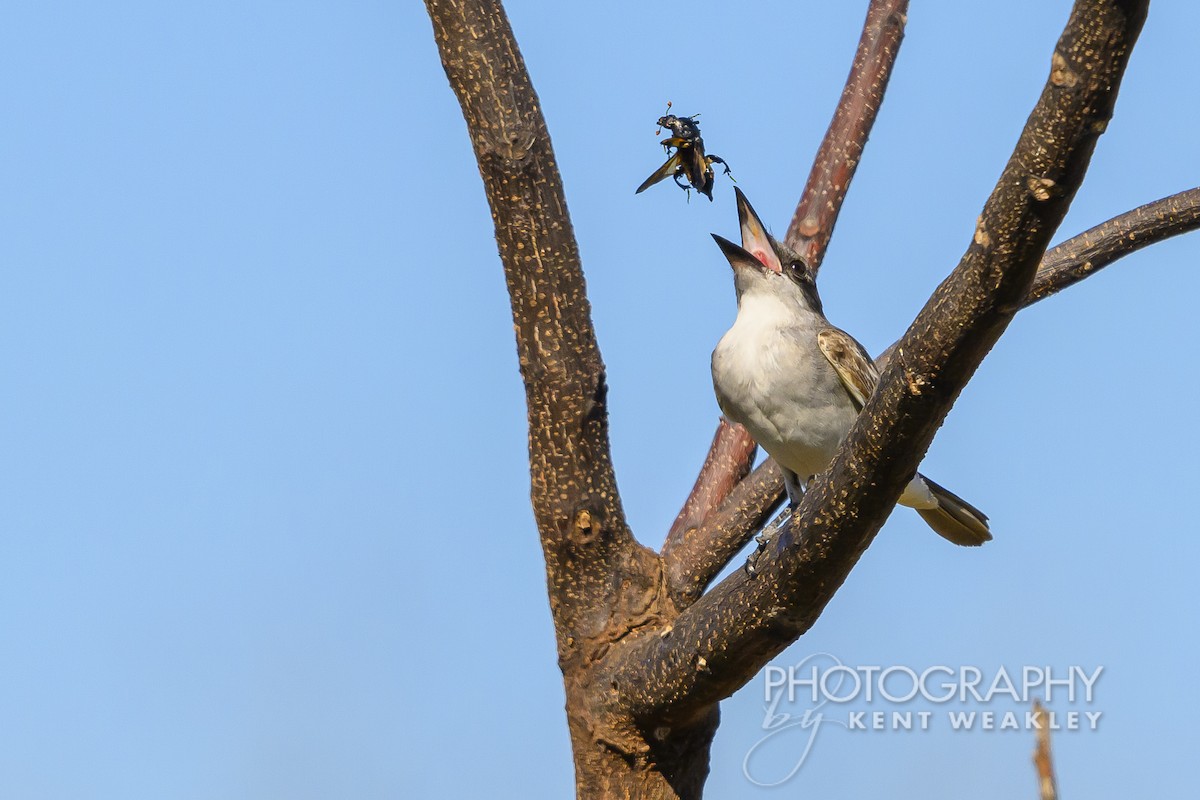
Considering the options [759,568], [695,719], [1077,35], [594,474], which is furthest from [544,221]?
[1077,35]

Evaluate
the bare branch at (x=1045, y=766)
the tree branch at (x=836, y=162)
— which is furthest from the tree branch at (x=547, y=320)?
the bare branch at (x=1045, y=766)

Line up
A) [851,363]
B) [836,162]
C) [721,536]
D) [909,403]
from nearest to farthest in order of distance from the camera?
[909,403]
[721,536]
[851,363]
[836,162]

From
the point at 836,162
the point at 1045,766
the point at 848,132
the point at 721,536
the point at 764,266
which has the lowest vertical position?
the point at 1045,766

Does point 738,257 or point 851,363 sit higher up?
point 738,257

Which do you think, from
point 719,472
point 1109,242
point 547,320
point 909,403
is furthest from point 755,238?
point 909,403

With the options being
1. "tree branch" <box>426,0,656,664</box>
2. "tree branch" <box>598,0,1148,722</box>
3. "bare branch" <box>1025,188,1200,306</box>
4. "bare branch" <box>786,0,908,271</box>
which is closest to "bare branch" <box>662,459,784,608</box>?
"tree branch" <box>426,0,656,664</box>

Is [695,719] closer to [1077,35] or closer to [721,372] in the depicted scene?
[721,372]

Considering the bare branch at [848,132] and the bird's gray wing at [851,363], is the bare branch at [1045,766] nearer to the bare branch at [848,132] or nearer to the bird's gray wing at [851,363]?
the bird's gray wing at [851,363]

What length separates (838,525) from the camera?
3811 millimetres

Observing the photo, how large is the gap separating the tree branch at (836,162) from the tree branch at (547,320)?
3.61 ft

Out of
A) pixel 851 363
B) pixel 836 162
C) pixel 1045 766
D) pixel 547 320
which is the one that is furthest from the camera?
pixel 836 162

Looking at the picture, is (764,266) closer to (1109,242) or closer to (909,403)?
(1109,242)

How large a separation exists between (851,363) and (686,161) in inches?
48.9

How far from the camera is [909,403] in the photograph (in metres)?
3.45
